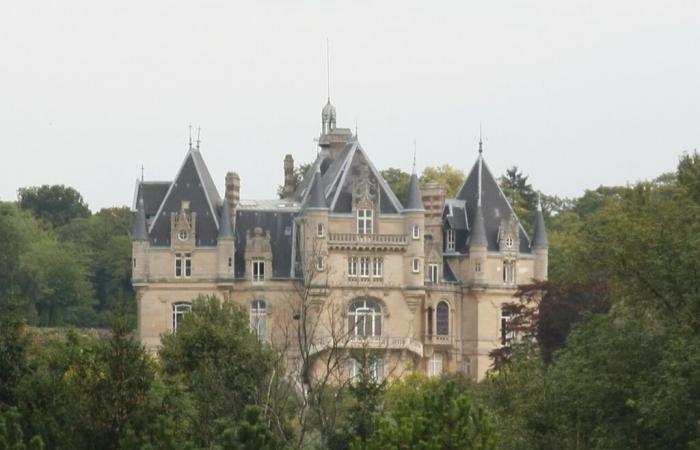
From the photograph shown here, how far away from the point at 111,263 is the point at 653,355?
77.3 m

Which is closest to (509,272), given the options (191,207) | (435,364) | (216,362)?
(435,364)

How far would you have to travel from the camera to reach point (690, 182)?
57219mm

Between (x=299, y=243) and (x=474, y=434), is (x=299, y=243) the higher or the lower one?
the higher one

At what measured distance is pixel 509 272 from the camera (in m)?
105

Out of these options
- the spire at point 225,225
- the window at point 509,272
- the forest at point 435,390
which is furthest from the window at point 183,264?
the forest at point 435,390

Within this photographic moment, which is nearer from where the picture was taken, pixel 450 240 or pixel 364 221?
pixel 364 221

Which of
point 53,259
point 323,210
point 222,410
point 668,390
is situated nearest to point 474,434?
point 668,390

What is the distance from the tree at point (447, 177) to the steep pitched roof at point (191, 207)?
23.3 meters

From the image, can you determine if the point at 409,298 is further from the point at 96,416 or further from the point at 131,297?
the point at 96,416

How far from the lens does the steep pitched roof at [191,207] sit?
10356 cm

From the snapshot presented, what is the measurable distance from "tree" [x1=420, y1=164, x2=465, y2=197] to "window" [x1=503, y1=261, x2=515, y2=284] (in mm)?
20262

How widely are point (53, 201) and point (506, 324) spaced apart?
4740 cm

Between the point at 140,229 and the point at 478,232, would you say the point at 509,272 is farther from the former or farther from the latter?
the point at 140,229

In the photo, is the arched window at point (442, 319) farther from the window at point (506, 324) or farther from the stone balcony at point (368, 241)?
the stone balcony at point (368, 241)
